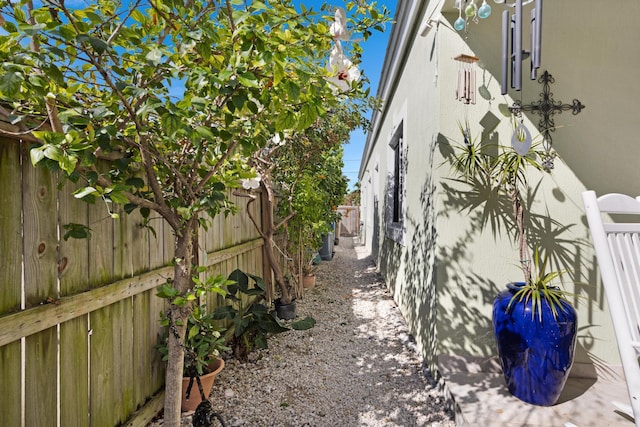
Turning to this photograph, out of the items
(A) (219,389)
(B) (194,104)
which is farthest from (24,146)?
(A) (219,389)

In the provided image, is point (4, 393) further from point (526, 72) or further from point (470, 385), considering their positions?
point (526, 72)

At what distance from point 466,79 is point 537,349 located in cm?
176

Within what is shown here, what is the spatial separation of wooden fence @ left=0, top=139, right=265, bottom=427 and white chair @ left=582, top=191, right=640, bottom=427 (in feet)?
6.92

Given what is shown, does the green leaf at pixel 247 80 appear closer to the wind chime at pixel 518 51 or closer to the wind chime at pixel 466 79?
the wind chime at pixel 518 51

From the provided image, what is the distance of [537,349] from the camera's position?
5.86 ft

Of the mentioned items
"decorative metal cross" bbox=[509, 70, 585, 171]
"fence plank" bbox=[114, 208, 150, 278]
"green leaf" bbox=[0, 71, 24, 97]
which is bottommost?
"fence plank" bbox=[114, 208, 150, 278]

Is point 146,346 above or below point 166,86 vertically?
below

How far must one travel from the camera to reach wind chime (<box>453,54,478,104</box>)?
2251mm

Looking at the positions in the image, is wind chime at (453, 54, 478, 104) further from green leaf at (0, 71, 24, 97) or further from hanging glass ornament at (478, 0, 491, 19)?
green leaf at (0, 71, 24, 97)

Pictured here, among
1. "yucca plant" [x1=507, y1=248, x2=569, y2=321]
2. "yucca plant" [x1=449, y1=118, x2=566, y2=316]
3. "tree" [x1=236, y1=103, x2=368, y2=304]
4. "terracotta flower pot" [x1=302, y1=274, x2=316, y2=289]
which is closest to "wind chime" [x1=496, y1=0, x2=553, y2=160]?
"yucca plant" [x1=449, y1=118, x2=566, y2=316]

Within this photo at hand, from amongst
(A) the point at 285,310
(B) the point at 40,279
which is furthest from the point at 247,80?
(A) the point at 285,310

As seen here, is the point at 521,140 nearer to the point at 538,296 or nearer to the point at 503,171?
the point at 503,171

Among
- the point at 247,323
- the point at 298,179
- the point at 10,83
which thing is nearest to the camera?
the point at 10,83

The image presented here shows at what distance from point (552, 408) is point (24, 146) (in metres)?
2.81
